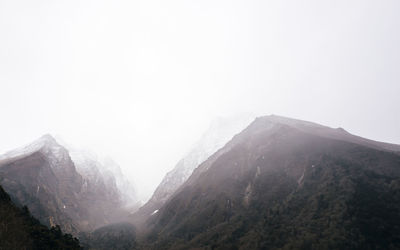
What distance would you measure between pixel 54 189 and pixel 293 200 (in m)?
120

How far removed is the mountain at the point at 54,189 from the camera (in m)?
85.9

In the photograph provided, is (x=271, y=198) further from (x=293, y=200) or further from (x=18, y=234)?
(x=18, y=234)

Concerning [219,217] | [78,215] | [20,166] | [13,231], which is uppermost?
[13,231]

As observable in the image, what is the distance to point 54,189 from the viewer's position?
11275 cm

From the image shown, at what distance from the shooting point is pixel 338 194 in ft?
183

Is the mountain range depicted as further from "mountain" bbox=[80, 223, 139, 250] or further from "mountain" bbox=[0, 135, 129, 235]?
"mountain" bbox=[0, 135, 129, 235]

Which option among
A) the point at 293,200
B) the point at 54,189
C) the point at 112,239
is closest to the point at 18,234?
the point at 293,200

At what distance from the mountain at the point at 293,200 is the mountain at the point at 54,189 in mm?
48317

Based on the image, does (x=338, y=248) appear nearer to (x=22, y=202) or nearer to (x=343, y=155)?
(x=343, y=155)

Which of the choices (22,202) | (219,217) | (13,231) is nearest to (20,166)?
(22,202)

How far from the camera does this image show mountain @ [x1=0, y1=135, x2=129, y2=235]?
8588cm

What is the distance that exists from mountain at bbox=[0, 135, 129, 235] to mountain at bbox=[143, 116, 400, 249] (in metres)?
48.3

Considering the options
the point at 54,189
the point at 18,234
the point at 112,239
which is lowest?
the point at 112,239

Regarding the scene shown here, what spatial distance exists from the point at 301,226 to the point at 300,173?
2208 centimetres
